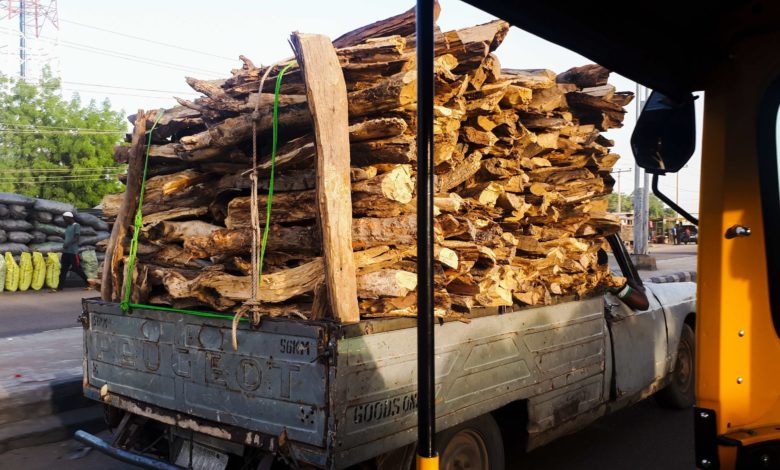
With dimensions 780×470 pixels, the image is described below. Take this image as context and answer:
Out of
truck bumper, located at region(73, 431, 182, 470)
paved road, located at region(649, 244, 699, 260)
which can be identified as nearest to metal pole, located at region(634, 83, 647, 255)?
paved road, located at region(649, 244, 699, 260)

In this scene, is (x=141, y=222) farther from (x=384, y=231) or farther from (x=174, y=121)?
(x=384, y=231)

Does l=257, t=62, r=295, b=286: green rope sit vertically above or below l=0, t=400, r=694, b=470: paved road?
above

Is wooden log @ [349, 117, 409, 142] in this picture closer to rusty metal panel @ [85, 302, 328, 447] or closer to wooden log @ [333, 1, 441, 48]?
wooden log @ [333, 1, 441, 48]

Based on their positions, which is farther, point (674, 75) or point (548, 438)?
point (548, 438)

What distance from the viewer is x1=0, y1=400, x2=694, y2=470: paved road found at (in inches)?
196

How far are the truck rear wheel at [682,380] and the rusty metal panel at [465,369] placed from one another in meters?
1.94

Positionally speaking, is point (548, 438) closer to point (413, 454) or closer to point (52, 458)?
point (413, 454)

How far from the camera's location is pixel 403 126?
334 centimetres

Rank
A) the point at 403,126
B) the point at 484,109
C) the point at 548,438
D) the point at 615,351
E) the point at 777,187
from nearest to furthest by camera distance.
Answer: the point at 777,187, the point at 403,126, the point at 484,109, the point at 548,438, the point at 615,351

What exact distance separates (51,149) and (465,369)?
35992 millimetres

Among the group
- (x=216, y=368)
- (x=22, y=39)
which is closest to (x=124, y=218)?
(x=216, y=368)

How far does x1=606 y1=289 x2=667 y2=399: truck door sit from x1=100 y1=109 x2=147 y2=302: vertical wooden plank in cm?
357

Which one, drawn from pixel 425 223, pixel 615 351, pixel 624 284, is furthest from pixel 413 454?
pixel 624 284

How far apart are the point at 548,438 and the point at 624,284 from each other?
5.68 ft
